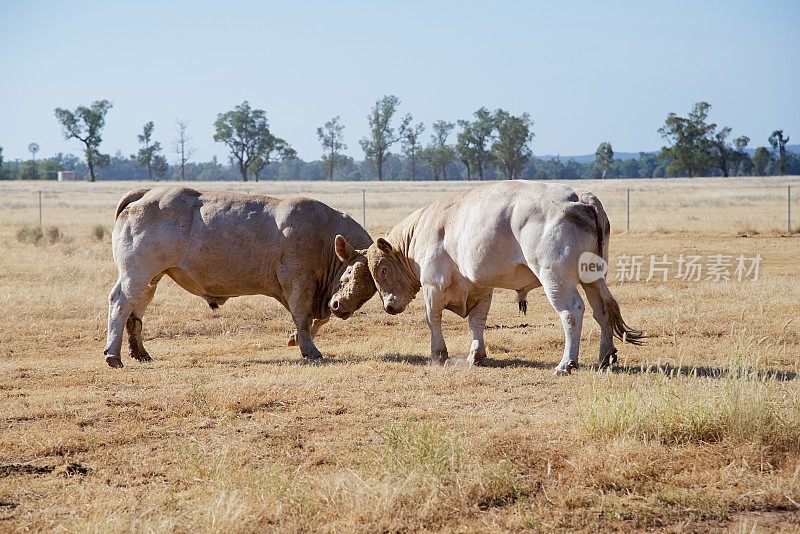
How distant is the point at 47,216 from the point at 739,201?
3156 centimetres

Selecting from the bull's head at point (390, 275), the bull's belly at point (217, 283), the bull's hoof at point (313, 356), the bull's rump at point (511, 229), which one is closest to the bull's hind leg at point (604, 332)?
the bull's rump at point (511, 229)

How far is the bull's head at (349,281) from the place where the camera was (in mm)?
11312

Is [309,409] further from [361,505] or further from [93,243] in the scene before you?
[93,243]

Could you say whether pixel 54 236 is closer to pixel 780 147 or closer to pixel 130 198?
pixel 130 198

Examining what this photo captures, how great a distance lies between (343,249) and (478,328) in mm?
1811

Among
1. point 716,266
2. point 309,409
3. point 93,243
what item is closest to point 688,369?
point 309,409

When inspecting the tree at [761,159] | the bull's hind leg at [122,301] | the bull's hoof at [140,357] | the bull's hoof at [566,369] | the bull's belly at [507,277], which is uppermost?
the tree at [761,159]

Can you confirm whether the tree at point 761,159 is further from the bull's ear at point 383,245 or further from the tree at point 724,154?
the bull's ear at point 383,245

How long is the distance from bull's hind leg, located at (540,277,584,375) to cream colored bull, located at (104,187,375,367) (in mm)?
2592

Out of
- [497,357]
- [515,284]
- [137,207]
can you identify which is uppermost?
[137,207]

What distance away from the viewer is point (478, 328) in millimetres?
11227

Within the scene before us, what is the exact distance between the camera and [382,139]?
12762 centimetres

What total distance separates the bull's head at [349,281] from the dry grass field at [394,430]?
0.66m

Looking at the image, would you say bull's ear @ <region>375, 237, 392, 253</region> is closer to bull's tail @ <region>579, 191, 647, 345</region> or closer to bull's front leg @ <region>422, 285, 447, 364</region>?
bull's front leg @ <region>422, 285, 447, 364</region>
